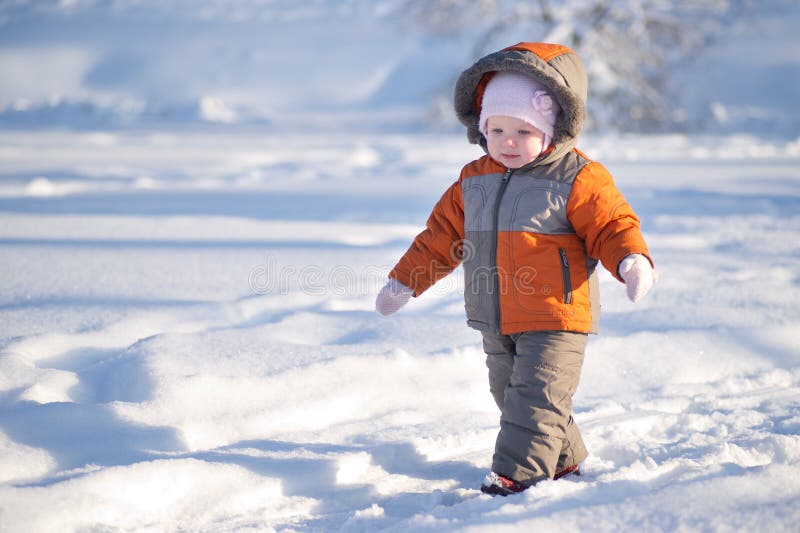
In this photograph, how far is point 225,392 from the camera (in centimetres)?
184

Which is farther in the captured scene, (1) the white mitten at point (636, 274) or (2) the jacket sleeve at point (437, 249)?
(2) the jacket sleeve at point (437, 249)

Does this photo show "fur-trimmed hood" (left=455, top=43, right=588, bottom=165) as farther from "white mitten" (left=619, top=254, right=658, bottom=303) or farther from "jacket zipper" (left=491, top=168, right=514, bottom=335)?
"white mitten" (left=619, top=254, right=658, bottom=303)

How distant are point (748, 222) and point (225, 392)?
341 cm

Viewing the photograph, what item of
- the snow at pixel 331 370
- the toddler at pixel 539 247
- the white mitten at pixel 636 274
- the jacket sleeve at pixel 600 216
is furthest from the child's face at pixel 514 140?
the snow at pixel 331 370

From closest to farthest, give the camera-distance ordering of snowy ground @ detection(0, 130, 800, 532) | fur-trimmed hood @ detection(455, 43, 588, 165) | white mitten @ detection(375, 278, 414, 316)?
snowy ground @ detection(0, 130, 800, 532) → fur-trimmed hood @ detection(455, 43, 588, 165) → white mitten @ detection(375, 278, 414, 316)

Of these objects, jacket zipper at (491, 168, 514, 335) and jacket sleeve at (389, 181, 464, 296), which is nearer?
jacket zipper at (491, 168, 514, 335)

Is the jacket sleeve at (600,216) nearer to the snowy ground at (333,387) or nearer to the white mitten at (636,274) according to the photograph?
the white mitten at (636,274)

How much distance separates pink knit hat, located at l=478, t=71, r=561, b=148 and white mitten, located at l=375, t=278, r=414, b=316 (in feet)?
1.46

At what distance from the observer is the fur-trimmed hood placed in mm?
1489

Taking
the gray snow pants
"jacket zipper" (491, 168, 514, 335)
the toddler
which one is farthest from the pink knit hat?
the gray snow pants

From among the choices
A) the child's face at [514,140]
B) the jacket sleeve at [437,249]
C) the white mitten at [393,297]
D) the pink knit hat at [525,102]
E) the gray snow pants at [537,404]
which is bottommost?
the gray snow pants at [537,404]

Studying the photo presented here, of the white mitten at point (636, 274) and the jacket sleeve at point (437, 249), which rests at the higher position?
the jacket sleeve at point (437, 249)

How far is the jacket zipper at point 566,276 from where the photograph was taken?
1528 millimetres

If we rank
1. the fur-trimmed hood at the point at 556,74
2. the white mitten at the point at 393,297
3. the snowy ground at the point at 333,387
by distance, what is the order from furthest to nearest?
1. the white mitten at the point at 393,297
2. the fur-trimmed hood at the point at 556,74
3. the snowy ground at the point at 333,387
